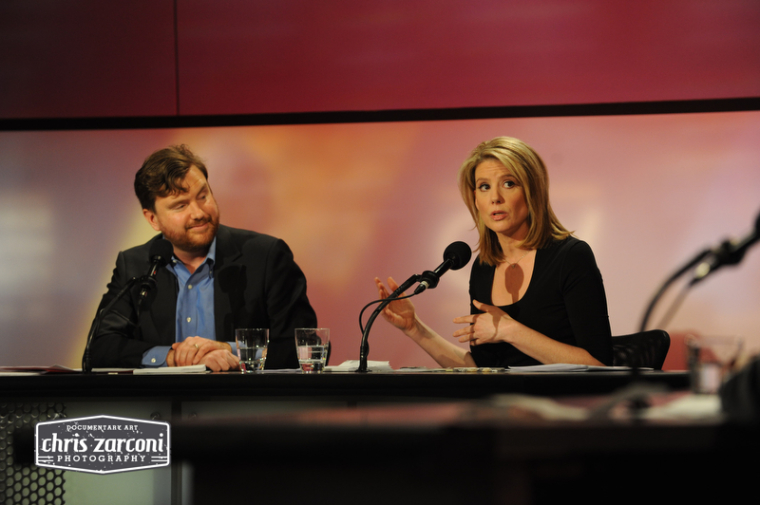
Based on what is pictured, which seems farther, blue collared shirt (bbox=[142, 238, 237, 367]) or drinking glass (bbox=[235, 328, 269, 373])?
blue collared shirt (bbox=[142, 238, 237, 367])

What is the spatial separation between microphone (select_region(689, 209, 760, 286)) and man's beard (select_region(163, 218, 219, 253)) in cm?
257

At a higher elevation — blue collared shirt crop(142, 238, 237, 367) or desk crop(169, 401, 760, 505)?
blue collared shirt crop(142, 238, 237, 367)

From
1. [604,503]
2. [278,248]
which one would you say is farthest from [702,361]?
[278,248]

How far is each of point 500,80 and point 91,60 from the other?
86.5 inches

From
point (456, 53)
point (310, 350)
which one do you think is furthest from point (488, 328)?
point (456, 53)

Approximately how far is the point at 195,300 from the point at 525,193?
149 centimetres

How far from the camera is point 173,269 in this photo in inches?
117

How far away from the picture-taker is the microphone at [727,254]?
80 cm

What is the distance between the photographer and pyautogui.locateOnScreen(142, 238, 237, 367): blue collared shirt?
2930mm

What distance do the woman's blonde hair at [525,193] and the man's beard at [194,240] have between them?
3.93 feet

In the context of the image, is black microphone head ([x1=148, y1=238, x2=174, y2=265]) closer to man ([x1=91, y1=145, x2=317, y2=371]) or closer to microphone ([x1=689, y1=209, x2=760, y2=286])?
man ([x1=91, y1=145, x2=317, y2=371])

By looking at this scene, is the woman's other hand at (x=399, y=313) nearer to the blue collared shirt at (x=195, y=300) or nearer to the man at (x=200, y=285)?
the man at (x=200, y=285)

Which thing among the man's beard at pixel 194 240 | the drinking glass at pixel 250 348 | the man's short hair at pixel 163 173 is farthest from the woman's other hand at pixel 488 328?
the man's short hair at pixel 163 173

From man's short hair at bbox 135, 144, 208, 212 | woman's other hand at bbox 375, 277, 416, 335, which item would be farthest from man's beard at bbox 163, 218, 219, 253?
woman's other hand at bbox 375, 277, 416, 335
